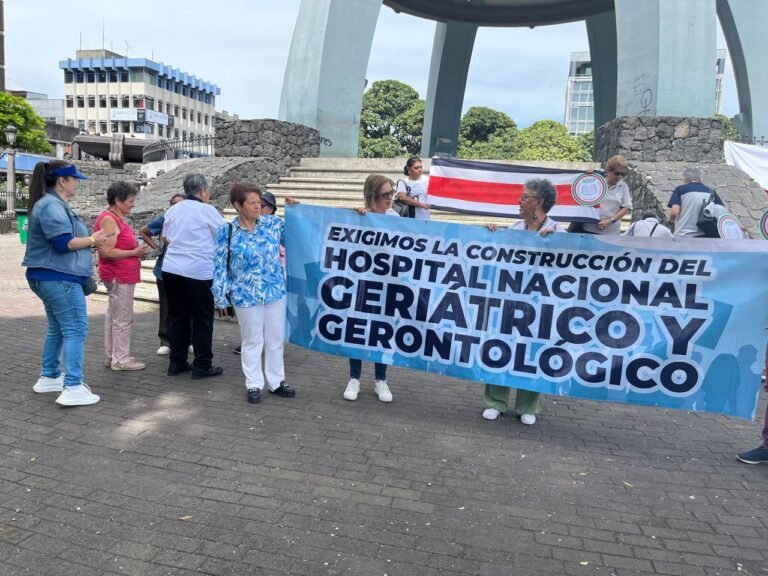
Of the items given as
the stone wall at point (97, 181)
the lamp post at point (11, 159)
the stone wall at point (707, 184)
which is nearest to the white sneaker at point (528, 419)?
the stone wall at point (707, 184)

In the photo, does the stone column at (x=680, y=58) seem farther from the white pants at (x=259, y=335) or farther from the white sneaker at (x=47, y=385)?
the white sneaker at (x=47, y=385)

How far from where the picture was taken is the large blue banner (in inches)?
170

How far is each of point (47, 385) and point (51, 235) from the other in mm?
1461

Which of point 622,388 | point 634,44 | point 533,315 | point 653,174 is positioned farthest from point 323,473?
point 634,44

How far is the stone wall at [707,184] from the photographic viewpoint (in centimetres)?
852

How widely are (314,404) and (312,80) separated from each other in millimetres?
12822

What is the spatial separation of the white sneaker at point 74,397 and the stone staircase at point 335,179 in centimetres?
636

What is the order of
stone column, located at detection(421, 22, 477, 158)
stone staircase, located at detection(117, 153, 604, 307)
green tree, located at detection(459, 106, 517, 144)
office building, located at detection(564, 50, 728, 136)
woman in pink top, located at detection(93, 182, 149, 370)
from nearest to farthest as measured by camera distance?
woman in pink top, located at detection(93, 182, 149, 370), stone staircase, located at detection(117, 153, 604, 307), stone column, located at detection(421, 22, 477, 158), green tree, located at detection(459, 106, 517, 144), office building, located at detection(564, 50, 728, 136)

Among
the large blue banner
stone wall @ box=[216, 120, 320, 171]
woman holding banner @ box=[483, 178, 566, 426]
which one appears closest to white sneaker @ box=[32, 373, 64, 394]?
the large blue banner

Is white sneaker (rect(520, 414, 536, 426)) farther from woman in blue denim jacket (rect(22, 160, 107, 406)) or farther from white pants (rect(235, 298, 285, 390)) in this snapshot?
woman in blue denim jacket (rect(22, 160, 107, 406))

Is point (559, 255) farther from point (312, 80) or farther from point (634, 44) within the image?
point (312, 80)

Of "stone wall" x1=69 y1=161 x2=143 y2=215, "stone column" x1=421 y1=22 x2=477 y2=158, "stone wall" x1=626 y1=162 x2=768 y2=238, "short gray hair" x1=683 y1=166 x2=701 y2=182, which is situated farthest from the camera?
"stone column" x1=421 y1=22 x2=477 y2=158

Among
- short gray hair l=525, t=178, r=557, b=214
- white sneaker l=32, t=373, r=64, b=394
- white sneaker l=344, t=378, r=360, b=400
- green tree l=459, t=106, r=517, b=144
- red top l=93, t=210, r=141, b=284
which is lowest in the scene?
white sneaker l=32, t=373, r=64, b=394

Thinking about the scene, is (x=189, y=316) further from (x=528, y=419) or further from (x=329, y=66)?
(x=329, y=66)
